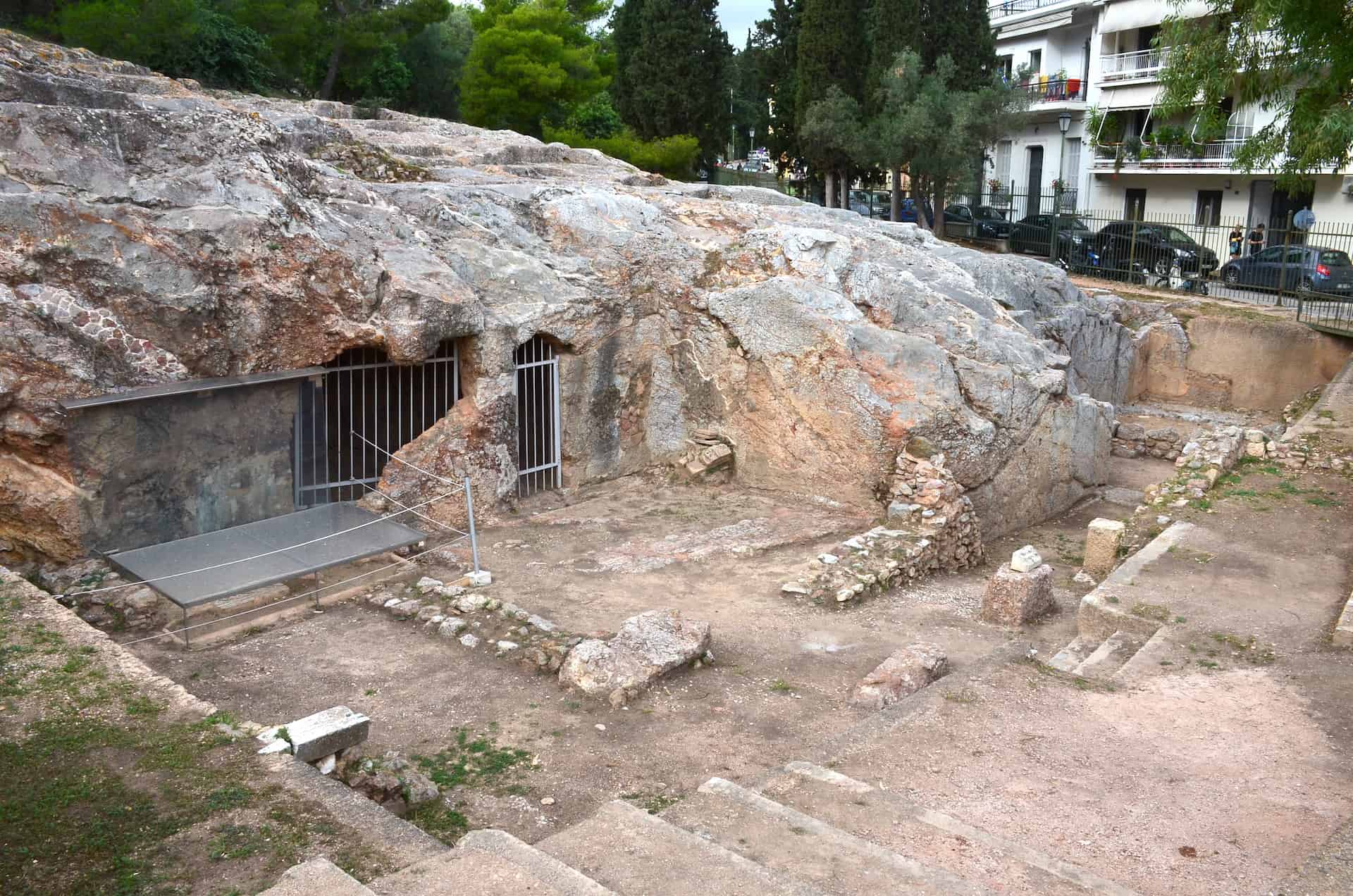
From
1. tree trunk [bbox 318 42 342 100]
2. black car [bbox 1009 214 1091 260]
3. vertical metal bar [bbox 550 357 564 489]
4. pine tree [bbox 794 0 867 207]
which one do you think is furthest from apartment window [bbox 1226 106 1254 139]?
vertical metal bar [bbox 550 357 564 489]

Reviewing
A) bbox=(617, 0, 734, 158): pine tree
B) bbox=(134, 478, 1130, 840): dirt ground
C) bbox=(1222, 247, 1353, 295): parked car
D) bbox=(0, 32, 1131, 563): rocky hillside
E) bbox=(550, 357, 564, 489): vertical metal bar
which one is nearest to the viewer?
bbox=(134, 478, 1130, 840): dirt ground

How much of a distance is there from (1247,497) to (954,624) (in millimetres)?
3740

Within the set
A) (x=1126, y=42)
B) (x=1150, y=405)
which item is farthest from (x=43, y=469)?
(x=1126, y=42)

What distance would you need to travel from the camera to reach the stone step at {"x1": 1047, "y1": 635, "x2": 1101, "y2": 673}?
810cm

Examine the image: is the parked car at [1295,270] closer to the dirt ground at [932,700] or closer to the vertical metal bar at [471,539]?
the dirt ground at [932,700]

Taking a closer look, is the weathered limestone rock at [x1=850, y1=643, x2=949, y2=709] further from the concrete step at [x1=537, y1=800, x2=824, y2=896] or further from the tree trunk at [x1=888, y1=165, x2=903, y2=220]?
the tree trunk at [x1=888, y1=165, x2=903, y2=220]

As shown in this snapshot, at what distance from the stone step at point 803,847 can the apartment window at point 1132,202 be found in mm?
30156

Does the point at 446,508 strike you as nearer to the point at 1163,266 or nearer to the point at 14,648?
the point at 14,648

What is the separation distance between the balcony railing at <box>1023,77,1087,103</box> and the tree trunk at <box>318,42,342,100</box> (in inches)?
781

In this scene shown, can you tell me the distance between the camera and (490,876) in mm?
4332

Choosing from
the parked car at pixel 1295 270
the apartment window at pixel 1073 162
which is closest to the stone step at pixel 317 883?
the parked car at pixel 1295 270

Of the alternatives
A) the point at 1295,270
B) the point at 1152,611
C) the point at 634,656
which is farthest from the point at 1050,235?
the point at 634,656

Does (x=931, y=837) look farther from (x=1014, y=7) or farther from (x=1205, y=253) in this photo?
(x=1014, y=7)

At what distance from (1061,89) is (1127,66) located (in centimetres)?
248
